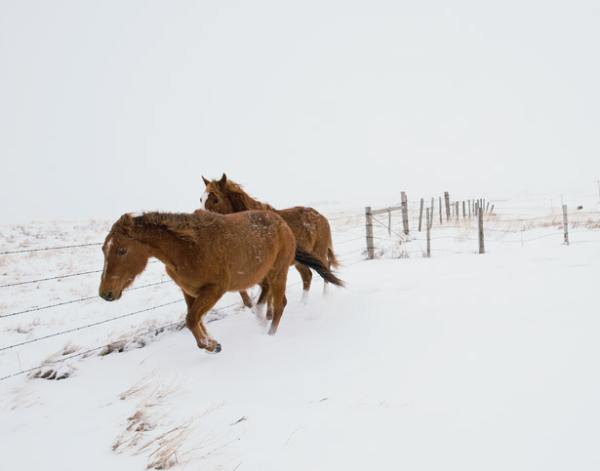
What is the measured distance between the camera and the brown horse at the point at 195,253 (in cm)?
353

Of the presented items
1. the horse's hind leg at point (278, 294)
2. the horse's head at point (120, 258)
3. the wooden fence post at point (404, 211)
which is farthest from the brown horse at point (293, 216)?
the wooden fence post at point (404, 211)

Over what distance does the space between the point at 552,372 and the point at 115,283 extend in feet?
12.3

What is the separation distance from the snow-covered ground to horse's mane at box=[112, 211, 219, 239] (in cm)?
140

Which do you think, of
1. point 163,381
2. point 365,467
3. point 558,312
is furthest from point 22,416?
point 558,312

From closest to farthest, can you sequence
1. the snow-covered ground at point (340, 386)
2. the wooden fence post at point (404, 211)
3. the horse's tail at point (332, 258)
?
the snow-covered ground at point (340, 386)
the horse's tail at point (332, 258)
the wooden fence post at point (404, 211)

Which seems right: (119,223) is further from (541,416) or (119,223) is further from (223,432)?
(541,416)

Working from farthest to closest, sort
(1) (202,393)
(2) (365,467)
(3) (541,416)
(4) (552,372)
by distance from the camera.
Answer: (1) (202,393) < (4) (552,372) < (3) (541,416) < (2) (365,467)

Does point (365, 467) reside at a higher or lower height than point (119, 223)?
lower

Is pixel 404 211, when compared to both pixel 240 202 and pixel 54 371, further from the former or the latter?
pixel 54 371

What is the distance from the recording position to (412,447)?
82.0 inches

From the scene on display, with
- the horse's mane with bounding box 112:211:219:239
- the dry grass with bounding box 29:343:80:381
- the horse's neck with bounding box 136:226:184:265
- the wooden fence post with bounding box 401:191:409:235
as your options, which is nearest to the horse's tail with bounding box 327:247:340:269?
the horse's mane with bounding box 112:211:219:239

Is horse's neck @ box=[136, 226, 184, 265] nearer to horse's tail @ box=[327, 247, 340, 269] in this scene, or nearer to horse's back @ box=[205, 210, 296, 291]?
horse's back @ box=[205, 210, 296, 291]

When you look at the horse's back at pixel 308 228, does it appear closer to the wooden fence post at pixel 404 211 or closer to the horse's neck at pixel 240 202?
the horse's neck at pixel 240 202

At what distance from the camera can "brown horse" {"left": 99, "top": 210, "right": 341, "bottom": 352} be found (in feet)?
11.6
